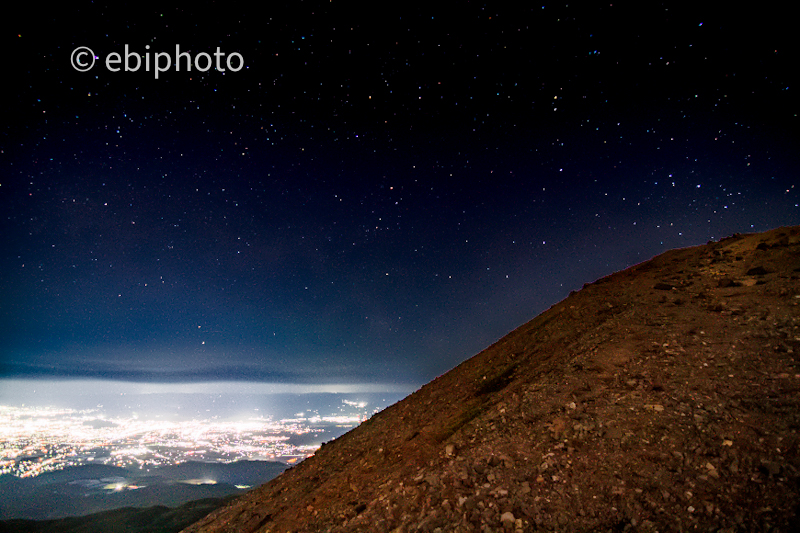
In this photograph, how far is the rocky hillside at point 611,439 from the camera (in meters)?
5.13

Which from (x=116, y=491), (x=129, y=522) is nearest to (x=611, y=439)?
(x=129, y=522)

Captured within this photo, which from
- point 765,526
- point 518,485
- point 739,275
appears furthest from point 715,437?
point 739,275

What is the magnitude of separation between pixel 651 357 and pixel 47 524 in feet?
220

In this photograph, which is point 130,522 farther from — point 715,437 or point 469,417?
point 715,437

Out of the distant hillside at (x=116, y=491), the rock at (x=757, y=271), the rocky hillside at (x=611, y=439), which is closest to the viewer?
the rocky hillside at (x=611, y=439)

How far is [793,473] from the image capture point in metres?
4.98

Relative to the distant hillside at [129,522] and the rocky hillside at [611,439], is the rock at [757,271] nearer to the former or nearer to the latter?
the rocky hillside at [611,439]

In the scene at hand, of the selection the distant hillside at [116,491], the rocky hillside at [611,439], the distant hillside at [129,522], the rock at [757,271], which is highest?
the rock at [757,271]

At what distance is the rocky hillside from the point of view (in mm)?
5133

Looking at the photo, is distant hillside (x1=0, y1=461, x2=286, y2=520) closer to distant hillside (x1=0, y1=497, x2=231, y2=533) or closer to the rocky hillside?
distant hillside (x1=0, y1=497, x2=231, y2=533)

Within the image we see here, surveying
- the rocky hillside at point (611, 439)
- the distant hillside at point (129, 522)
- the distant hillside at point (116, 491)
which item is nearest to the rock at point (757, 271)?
the rocky hillside at point (611, 439)

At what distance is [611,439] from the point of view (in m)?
6.50

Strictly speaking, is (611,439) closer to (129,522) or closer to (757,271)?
(757,271)

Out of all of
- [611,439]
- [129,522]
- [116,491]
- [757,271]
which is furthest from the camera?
[116,491]
